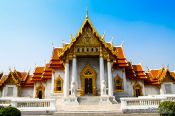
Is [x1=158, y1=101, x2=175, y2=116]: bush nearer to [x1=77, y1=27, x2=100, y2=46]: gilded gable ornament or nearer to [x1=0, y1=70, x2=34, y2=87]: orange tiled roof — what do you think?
[x1=77, y1=27, x2=100, y2=46]: gilded gable ornament

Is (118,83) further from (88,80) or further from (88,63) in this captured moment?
(88,63)

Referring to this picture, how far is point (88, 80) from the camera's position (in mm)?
20047

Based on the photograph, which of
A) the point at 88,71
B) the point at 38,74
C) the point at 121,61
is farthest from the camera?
the point at 38,74

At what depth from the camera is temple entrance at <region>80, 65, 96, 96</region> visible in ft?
64.6

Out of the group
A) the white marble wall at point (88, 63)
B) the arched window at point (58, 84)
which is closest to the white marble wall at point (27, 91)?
the arched window at point (58, 84)

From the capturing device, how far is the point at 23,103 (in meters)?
13.8

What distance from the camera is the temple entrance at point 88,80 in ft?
64.6

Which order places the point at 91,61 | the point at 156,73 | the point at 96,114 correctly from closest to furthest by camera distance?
1. the point at 96,114
2. the point at 91,61
3. the point at 156,73

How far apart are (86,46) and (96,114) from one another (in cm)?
766

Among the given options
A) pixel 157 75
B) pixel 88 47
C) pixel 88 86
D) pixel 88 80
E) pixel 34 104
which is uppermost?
pixel 88 47

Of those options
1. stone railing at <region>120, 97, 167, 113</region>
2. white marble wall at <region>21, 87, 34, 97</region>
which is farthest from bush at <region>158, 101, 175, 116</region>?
white marble wall at <region>21, 87, 34, 97</region>

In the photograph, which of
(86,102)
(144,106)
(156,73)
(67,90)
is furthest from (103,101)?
(156,73)

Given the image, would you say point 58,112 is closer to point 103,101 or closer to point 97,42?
point 103,101

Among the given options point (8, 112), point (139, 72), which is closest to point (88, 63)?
point (139, 72)
